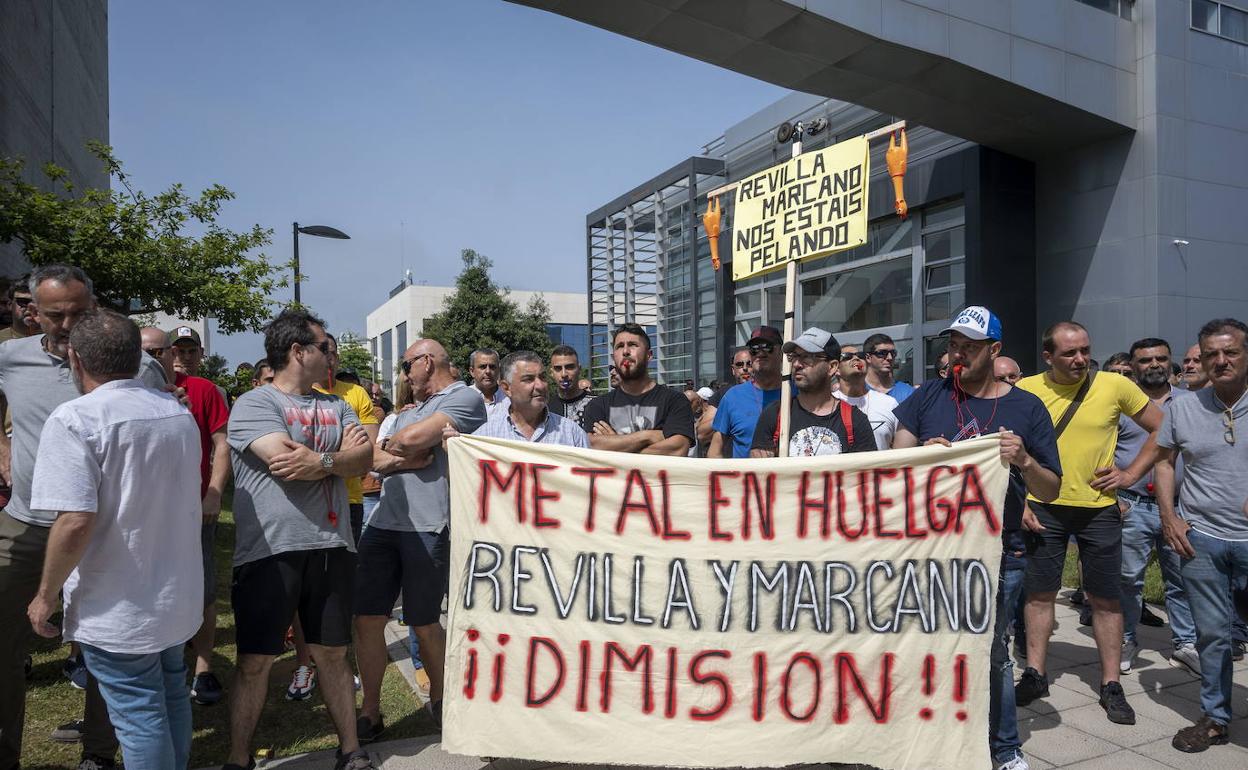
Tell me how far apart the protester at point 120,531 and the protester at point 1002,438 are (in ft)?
10.2

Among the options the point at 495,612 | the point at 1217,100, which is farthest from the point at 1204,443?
the point at 1217,100

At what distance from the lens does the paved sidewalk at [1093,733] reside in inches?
148

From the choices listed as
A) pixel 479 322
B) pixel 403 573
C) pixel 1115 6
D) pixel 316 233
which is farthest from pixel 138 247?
pixel 479 322

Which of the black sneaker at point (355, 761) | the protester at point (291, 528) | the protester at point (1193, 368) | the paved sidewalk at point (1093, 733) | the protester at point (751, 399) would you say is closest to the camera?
the protester at point (291, 528)

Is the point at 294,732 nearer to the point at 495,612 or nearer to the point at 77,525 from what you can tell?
the point at 495,612

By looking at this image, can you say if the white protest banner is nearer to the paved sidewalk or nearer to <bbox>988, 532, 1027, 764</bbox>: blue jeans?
<bbox>988, 532, 1027, 764</bbox>: blue jeans

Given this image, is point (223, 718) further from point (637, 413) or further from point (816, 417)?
point (816, 417)

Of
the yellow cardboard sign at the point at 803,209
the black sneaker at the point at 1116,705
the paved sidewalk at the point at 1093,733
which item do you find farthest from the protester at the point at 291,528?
the black sneaker at the point at 1116,705

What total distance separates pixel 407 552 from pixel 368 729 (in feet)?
2.95

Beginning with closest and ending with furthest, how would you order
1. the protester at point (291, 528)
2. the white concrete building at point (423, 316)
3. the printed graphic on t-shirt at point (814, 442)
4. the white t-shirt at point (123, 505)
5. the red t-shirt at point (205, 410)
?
the white t-shirt at point (123, 505) → the protester at point (291, 528) → the printed graphic on t-shirt at point (814, 442) → the red t-shirt at point (205, 410) → the white concrete building at point (423, 316)

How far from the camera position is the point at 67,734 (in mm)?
4051

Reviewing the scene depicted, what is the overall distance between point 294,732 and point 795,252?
3.90 metres

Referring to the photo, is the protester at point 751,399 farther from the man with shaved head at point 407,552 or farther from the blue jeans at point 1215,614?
the blue jeans at point 1215,614

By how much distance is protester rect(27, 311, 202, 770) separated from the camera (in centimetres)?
270
